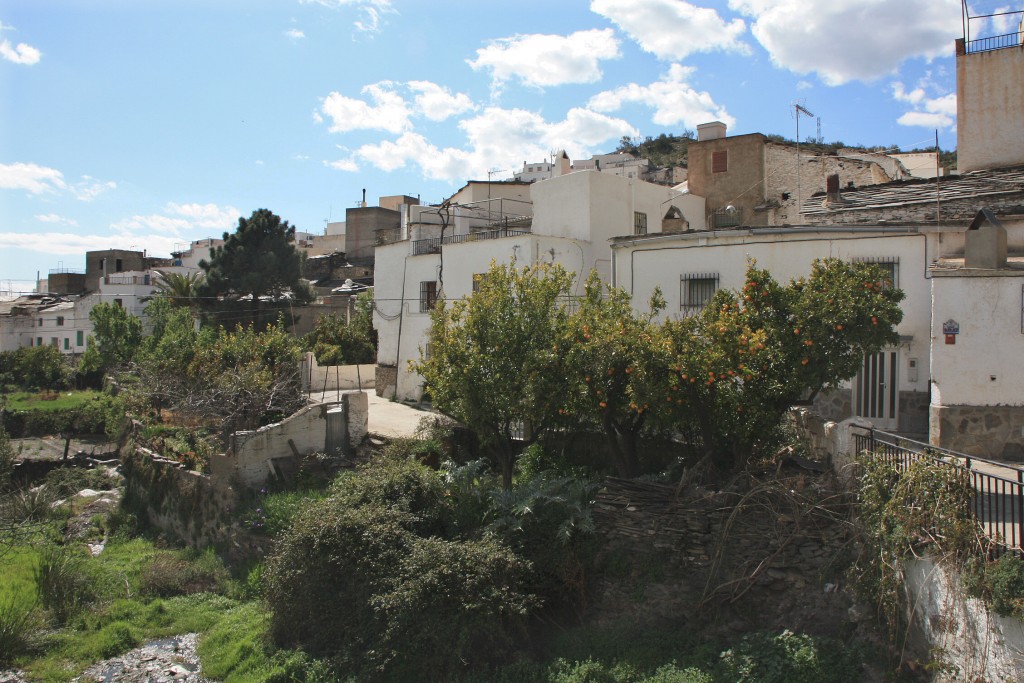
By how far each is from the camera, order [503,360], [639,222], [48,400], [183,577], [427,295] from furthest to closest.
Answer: [48,400]
[427,295]
[639,222]
[183,577]
[503,360]

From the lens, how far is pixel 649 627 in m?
10.3

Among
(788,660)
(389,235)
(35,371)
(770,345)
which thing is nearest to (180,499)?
(770,345)

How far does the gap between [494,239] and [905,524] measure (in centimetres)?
1588

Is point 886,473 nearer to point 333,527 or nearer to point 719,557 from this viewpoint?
point 719,557

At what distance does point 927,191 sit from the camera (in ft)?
57.9

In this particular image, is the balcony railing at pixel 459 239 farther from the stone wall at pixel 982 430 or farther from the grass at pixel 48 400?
the grass at pixel 48 400

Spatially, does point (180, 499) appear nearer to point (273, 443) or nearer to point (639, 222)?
point (273, 443)

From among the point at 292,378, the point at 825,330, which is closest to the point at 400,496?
the point at 825,330

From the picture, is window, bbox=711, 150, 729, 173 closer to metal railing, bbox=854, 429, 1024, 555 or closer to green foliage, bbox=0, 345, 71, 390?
metal railing, bbox=854, 429, 1024, 555

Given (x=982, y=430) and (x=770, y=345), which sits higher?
(x=770, y=345)

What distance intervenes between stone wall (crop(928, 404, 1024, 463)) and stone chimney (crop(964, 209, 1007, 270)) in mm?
2482

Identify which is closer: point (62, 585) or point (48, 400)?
point (62, 585)

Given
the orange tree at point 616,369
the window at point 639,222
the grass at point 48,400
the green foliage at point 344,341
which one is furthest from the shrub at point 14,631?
the grass at point 48,400

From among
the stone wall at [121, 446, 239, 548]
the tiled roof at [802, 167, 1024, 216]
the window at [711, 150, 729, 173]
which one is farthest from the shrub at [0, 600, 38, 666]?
the window at [711, 150, 729, 173]
